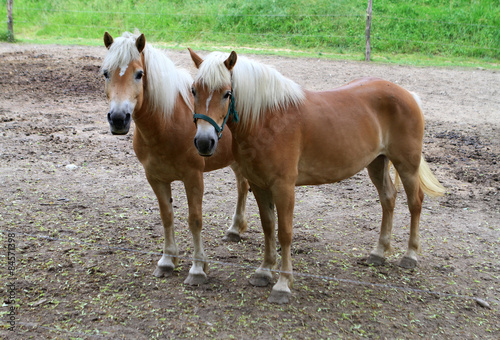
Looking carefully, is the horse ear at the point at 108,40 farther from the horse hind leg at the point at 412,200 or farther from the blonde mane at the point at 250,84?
the horse hind leg at the point at 412,200

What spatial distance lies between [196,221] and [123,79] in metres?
1.22

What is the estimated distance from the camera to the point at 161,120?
10.8 ft

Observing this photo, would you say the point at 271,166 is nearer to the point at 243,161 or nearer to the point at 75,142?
the point at 243,161

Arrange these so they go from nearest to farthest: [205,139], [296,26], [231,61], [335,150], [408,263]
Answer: [205,139]
[231,61]
[335,150]
[408,263]
[296,26]

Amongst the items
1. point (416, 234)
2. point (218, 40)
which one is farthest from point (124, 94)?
point (218, 40)

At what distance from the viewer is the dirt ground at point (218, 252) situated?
119 inches

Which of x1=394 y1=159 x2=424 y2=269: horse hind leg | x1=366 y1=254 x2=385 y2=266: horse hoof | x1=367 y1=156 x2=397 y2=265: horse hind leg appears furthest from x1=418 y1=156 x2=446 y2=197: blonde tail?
x1=366 y1=254 x2=385 y2=266: horse hoof

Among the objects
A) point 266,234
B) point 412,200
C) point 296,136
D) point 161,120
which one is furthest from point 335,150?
point 161,120

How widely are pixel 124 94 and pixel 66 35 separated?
1444 cm

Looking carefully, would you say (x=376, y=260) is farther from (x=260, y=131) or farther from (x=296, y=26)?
(x=296, y=26)

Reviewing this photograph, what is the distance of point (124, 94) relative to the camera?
2.99m

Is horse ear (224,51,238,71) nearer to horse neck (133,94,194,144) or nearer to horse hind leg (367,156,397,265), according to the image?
horse neck (133,94,194,144)

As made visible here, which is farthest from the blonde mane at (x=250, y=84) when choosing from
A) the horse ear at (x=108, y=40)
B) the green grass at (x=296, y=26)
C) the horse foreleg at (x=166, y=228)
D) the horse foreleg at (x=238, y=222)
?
the green grass at (x=296, y=26)

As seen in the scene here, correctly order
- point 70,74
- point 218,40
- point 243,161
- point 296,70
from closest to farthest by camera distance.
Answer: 1. point 243,161
2. point 70,74
3. point 296,70
4. point 218,40
